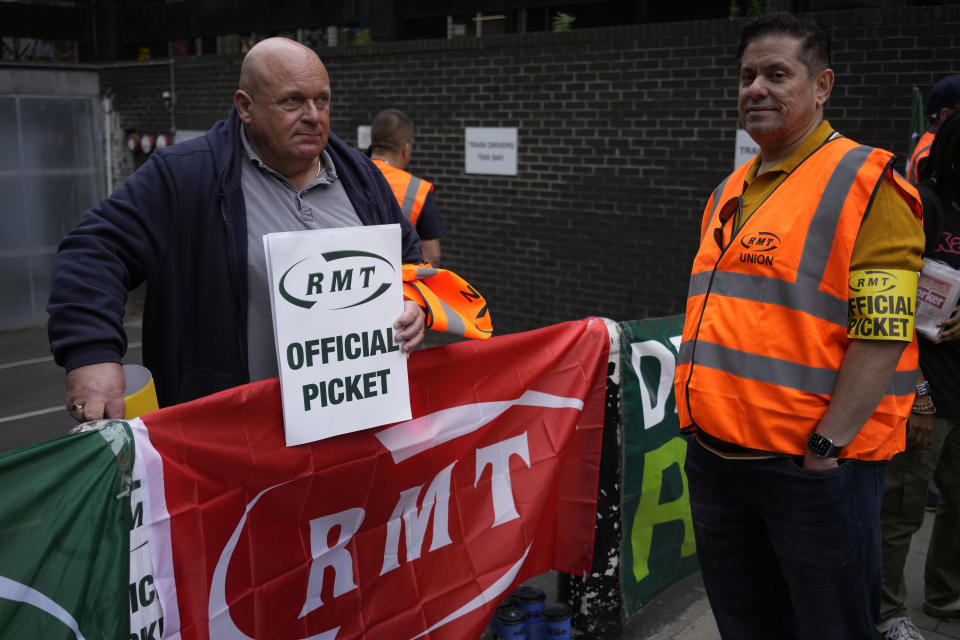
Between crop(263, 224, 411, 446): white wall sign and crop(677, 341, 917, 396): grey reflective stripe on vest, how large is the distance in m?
0.93

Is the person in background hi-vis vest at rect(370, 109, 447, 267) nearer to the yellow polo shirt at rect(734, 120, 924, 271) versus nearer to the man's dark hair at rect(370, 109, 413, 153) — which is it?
the man's dark hair at rect(370, 109, 413, 153)

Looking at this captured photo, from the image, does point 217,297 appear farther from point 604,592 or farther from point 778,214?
point 604,592

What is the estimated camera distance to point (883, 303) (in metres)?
2.26

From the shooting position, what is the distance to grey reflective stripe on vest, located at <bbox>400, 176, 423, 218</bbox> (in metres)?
5.38

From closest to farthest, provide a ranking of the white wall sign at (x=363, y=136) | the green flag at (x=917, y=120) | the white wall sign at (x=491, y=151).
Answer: the green flag at (x=917, y=120) → the white wall sign at (x=491, y=151) → the white wall sign at (x=363, y=136)

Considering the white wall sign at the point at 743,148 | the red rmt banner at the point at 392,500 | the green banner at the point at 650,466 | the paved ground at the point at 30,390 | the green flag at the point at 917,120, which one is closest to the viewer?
the red rmt banner at the point at 392,500

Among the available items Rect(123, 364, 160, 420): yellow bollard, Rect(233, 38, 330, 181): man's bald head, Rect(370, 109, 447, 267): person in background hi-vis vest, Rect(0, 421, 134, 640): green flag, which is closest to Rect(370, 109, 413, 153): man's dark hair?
Rect(370, 109, 447, 267): person in background hi-vis vest

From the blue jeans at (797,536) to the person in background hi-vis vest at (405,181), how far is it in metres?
3.12

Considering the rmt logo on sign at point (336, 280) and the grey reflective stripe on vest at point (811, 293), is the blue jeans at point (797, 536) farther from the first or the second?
the rmt logo on sign at point (336, 280)

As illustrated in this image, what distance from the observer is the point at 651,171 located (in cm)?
860

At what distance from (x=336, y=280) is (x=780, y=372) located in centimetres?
124

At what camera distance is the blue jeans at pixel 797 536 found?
239cm

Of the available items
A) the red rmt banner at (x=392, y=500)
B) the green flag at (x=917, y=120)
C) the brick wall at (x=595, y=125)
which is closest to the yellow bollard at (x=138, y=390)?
the red rmt banner at (x=392, y=500)

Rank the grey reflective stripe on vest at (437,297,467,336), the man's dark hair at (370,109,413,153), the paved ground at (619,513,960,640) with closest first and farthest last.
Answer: the grey reflective stripe on vest at (437,297,467,336) < the paved ground at (619,513,960,640) < the man's dark hair at (370,109,413,153)
